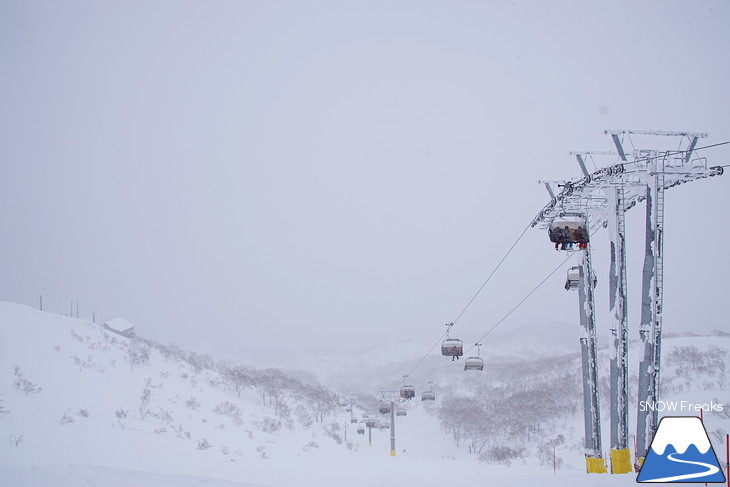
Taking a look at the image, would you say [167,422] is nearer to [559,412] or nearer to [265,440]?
[265,440]

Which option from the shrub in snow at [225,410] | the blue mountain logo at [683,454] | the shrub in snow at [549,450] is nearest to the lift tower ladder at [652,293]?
the blue mountain logo at [683,454]

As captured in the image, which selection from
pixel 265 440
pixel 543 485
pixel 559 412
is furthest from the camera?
pixel 559 412

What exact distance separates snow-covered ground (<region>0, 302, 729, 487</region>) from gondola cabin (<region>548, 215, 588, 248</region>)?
6.87m

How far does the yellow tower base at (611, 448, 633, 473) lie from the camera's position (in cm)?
1292

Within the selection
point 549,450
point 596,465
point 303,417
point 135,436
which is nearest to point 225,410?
point 135,436

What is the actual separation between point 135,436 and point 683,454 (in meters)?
12.9

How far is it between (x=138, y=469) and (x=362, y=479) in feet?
16.8

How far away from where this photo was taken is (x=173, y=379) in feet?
108

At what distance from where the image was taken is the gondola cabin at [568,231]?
14273 mm

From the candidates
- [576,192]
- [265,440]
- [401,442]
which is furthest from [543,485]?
[401,442]

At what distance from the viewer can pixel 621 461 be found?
13.0 meters

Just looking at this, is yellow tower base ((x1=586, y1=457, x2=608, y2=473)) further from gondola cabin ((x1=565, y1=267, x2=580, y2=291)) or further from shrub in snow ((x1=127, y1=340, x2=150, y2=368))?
shrub in snow ((x1=127, y1=340, x2=150, y2=368))

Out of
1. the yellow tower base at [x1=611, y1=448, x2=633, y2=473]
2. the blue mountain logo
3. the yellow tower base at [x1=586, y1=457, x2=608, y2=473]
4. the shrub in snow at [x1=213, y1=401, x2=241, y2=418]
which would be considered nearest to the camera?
the blue mountain logo

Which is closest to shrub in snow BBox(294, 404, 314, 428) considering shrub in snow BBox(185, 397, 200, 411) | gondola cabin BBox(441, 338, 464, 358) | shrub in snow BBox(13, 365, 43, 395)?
shrub in snow BBox(185, 397, 200, 411)
